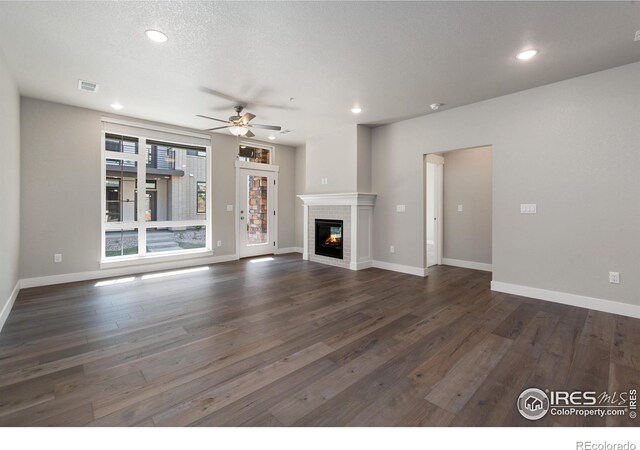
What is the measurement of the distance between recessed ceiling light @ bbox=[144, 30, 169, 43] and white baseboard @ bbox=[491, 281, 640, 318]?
4985 mm

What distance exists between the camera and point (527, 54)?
2.99 meters

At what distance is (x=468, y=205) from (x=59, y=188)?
7.09 metres

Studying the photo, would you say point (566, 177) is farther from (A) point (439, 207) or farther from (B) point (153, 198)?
(B) point (153, 198)

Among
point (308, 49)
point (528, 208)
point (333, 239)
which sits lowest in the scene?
point (333, 239)

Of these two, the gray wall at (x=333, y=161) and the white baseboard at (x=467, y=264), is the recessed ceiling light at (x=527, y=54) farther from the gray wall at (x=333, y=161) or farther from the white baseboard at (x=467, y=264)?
the white baseboard at (x=467, y=264)

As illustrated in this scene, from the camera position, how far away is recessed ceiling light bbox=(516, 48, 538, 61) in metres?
2.94

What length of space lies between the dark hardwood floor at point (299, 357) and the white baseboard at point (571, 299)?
0.51ft

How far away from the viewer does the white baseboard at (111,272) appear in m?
4.39

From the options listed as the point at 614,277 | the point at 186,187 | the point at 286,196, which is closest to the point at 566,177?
the point at 614,277

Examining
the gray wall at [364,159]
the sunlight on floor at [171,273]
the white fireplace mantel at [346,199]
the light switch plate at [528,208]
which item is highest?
the gray wall at [364,159]

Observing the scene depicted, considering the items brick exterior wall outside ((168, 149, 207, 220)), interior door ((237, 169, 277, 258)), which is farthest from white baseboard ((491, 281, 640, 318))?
brick exterior wall outside ((168, 149, 207, 220))

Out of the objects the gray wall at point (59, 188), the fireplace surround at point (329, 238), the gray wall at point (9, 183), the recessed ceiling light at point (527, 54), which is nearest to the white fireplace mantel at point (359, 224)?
the fireplace surround at point (329, 238)

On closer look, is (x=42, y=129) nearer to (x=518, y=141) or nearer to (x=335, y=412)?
(x=335, y=412)
